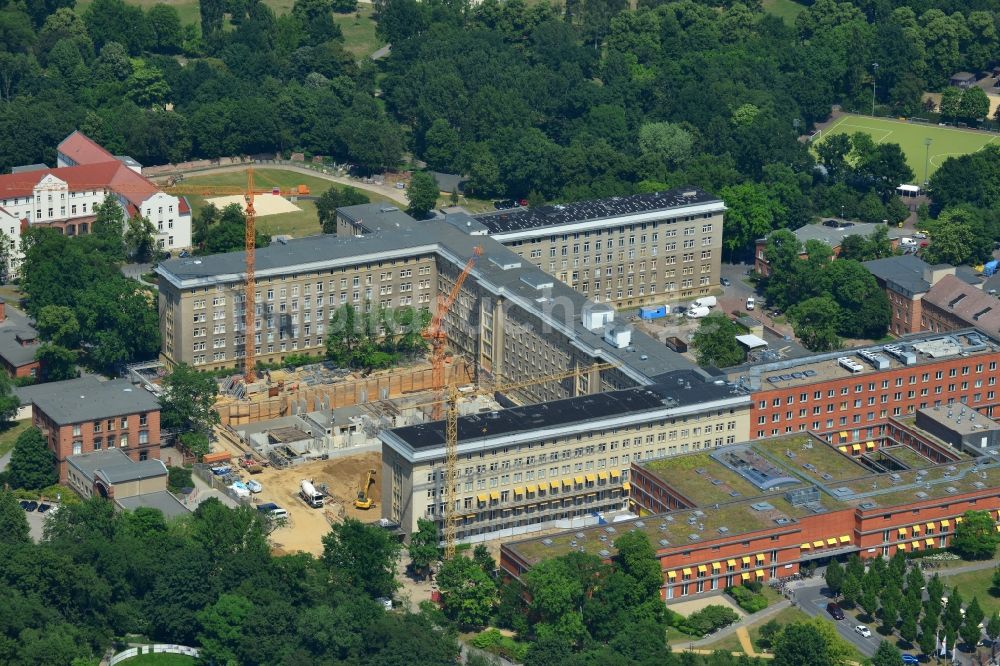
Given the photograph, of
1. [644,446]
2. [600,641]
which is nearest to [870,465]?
[644,446]

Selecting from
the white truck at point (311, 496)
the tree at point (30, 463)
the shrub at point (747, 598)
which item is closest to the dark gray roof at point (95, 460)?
the tree at point (30, 463)

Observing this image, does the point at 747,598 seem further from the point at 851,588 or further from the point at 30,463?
the point at 30,463

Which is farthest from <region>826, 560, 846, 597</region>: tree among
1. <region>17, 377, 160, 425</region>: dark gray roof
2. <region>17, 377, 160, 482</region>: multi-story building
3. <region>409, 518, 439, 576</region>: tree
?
<region>17, 377, 160, 425</region>: dark gray roof

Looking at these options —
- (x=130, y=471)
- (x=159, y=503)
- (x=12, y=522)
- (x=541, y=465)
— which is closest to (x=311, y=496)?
(x=159, y=503)

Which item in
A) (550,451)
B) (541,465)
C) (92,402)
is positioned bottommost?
(541,465)

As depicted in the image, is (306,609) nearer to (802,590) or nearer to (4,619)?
(4,619)

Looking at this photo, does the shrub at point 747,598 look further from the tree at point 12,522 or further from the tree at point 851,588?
the tree at point 12,522

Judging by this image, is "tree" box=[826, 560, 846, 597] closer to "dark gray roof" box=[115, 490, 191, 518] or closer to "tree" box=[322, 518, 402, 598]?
"tree" box=[322, 518, 402, 598]

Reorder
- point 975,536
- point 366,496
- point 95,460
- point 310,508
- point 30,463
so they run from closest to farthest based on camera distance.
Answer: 1. point 975,536
2. point 310,508
3. point 30,463
4. point 95,460
5. point 366,496
